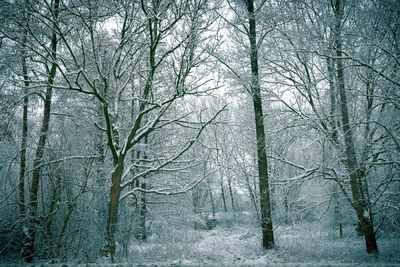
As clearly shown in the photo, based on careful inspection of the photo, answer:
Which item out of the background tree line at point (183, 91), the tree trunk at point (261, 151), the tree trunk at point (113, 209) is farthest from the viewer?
the tree trunk at point (261, 151)

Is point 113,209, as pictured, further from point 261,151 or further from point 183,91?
A: point 261,151

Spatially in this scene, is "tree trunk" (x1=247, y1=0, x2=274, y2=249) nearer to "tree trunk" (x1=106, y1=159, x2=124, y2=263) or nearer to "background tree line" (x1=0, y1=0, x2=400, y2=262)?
"background tree line" (x1=0, y1=0, x2=400, y2=262)

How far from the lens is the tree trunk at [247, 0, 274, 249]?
632cm

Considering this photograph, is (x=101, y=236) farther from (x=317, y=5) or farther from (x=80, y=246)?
(x=317, y=5)

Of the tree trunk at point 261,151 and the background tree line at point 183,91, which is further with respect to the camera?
the tree trunk at point 261,151

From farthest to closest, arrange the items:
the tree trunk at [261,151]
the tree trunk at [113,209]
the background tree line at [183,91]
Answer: the tree trunk at [261,151]
the tree trunk at [113,209]
the background tree line at [183,91]

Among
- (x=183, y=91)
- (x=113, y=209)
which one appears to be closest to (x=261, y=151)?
(x=183, y=91)

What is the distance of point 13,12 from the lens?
373 centimetres

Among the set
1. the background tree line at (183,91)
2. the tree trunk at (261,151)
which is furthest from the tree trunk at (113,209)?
the tree trunk at (261,151)

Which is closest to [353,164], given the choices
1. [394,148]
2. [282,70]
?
[394,148]

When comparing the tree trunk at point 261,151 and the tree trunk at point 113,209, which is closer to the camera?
the tree trunk at point 113,209

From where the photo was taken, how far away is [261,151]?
6.79 m

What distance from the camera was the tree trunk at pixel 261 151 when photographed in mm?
6320

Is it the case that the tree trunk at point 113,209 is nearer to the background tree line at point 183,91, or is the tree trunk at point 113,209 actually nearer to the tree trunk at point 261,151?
the background tree line at point 183,91
